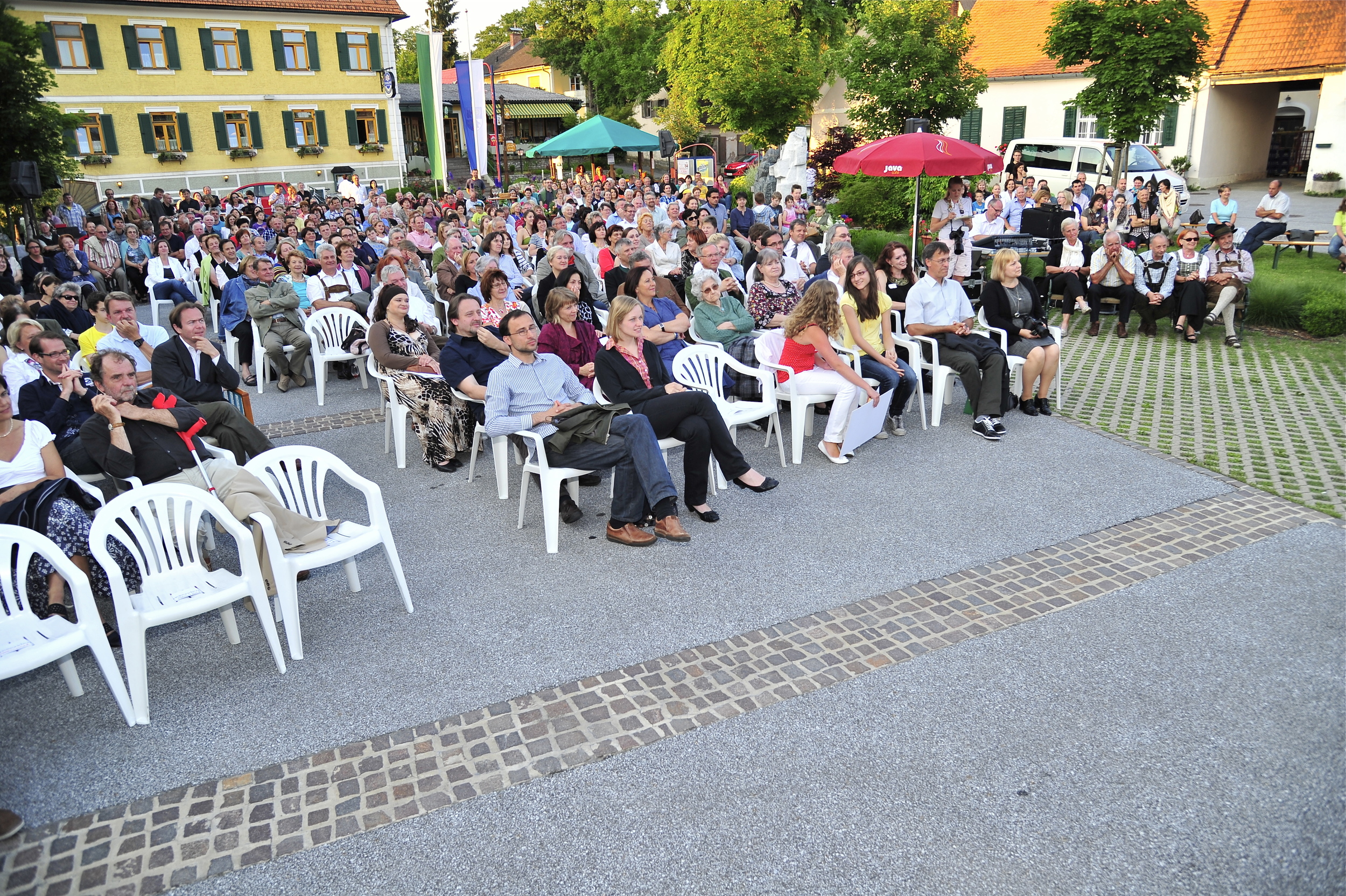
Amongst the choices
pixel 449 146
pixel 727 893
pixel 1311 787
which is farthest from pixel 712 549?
pixel 449 146

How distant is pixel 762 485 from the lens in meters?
5.67

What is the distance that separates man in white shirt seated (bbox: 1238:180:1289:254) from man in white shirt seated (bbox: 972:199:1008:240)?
3.92m

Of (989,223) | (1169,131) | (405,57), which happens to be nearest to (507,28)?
(405,57)

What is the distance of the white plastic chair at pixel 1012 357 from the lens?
7281 mm

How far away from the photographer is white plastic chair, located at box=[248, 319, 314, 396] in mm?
8820

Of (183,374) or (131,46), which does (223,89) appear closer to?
(131,46)

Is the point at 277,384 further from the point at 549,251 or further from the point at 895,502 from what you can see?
the point at 895,502

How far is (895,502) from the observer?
5621 millimetres

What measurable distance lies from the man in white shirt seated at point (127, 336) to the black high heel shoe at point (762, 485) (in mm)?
4113

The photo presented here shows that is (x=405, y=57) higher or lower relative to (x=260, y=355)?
higher

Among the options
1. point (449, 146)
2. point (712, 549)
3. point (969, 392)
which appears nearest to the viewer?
point (712, 549)

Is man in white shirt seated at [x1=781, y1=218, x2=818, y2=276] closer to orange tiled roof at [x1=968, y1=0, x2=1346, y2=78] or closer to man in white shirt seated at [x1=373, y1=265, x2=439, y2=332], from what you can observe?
man in white shirt seated at [x1=373, y1=265, x2=439, y2=332]

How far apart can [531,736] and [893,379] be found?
14.0ft

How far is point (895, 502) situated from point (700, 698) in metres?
2.45
